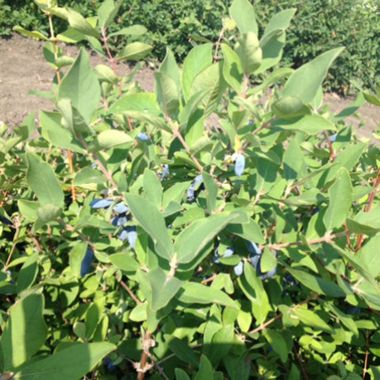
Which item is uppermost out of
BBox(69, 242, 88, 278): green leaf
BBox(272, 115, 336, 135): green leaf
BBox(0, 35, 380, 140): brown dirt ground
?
BBox(272, 115, 336, 135): green leaf

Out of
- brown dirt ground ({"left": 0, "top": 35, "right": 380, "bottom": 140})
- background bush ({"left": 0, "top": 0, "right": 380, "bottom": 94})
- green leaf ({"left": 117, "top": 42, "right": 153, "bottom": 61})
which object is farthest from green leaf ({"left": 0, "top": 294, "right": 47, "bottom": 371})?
background bush ({"left": 0, "top": 0, "right": 380, "bottom": 94})

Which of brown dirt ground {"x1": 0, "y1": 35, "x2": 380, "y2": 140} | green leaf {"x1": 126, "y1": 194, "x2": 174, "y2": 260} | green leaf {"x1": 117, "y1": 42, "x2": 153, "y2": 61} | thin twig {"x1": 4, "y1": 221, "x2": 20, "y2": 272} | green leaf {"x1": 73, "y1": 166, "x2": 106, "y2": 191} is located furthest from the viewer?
brown dirt ground {"x1": 0, "y1": 35, "x2": 380, "y2": 140}

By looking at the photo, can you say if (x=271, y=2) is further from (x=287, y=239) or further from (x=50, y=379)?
(x=50, y=379)

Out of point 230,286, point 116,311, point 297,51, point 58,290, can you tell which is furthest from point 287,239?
point 297,51

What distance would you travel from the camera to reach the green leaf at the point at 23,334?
22.3 inches

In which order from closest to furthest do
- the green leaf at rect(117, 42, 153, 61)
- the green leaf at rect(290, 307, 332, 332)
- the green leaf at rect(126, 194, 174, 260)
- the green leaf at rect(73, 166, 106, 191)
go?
the green leaf at rect(126, 194, 174, 260) → the green leaf at rect(73, 166, 106, 191) → the green leaf at rect(290, 307, 332, 332) → the green leaf at rect(117, 42, 153, 61)

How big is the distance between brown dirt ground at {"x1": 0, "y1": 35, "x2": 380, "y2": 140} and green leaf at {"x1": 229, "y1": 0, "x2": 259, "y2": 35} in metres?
4.38

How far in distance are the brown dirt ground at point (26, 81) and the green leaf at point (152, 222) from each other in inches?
180

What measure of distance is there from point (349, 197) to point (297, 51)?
7468 mm

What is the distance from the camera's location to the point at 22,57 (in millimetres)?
6848

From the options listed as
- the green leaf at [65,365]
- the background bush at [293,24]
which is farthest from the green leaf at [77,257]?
the background bush at [293,24]

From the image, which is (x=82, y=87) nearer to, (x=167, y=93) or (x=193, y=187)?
(x=167, y=93)

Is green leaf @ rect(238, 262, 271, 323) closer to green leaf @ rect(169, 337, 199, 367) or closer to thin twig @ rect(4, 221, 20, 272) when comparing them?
green leaf @ rect(169, 337, 199, 367)

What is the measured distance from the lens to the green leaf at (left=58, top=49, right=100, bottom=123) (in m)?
0.72
